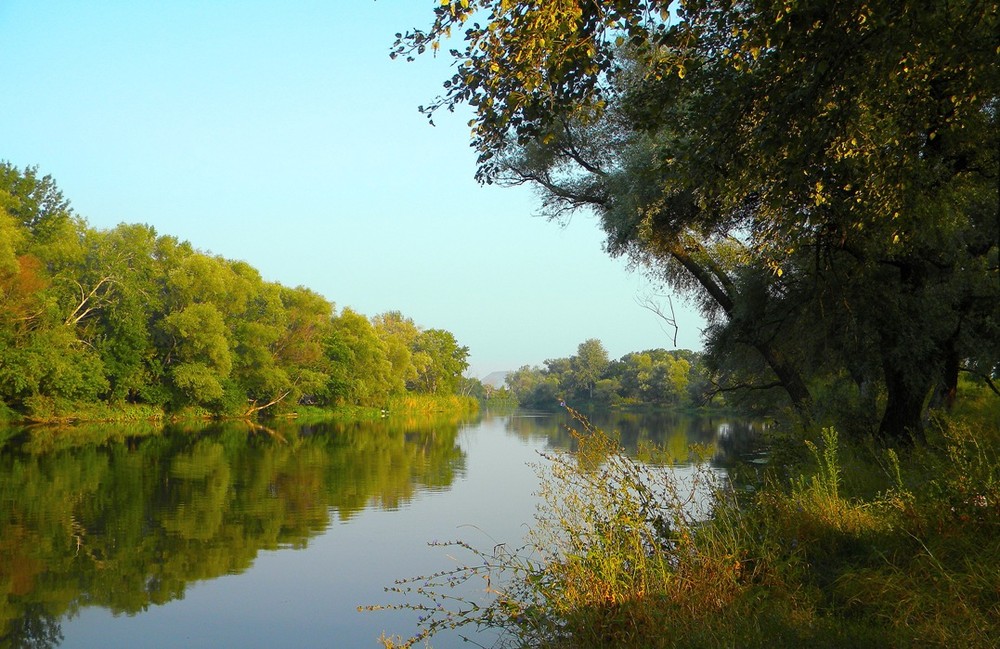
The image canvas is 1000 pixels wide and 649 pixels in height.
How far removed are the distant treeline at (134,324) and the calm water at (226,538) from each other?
1246 centimetres

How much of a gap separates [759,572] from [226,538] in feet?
30.0

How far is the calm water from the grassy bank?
1.44 m

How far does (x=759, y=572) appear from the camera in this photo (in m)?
6.19

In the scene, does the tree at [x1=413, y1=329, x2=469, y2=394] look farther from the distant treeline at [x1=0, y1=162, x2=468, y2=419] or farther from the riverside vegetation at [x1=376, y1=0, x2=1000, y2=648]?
the riverside vegetation at [x1=376, y1=0, x2=1000, y2=648]

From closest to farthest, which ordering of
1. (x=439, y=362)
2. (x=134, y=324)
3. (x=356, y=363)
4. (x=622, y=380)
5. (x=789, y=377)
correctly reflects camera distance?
(x=789, y=377) → (x=134, y=324) → (x=356, y=363) → (x=439, y=362) → (x=622, y=380)

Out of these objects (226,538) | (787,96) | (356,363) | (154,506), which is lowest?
(226,538)

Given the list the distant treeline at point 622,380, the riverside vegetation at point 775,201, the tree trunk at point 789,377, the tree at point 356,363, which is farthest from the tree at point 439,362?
the riverside vegetation at point 775,201

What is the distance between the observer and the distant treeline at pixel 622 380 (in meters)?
98.5

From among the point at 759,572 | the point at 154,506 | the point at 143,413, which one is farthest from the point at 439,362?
the point at 759,572

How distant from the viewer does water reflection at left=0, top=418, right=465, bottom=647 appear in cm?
947

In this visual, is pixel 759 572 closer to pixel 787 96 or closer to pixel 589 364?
pixel 787 96

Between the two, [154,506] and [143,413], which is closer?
[154,506]

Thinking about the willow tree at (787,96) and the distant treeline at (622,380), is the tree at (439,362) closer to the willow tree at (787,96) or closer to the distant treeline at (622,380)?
the distant treeline at (622,380)

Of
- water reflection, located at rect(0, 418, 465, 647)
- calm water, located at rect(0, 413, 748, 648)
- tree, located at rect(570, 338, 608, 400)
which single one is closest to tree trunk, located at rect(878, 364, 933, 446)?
calm water, located at rect(0, 413, 748, 648)
